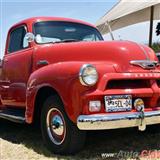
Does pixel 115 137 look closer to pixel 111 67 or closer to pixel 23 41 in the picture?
pixel 111 67

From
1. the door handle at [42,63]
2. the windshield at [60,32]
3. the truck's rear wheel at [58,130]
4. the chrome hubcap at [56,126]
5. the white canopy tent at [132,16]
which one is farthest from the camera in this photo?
the white canopy tent at [132,16]

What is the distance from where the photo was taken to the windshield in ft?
19.4

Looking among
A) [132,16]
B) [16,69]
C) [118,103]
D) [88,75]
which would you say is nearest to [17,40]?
[16,69]

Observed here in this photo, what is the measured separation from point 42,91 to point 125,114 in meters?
1.24

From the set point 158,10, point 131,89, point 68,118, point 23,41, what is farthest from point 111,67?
point 158,10

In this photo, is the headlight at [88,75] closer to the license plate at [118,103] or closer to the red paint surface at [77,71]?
the red paint surface at [77,71]

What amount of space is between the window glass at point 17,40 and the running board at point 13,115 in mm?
987

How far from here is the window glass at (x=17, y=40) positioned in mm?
6341

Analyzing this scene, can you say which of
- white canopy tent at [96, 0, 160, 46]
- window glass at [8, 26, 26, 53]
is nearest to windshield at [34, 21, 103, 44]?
window glass at [8, 26, 26, 53]

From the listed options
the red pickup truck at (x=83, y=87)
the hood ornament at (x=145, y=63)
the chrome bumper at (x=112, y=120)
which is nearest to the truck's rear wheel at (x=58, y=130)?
the red pickup truck at (x=83, y=87)

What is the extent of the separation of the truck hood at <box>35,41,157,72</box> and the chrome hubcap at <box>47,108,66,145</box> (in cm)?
74

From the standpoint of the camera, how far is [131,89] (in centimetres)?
453

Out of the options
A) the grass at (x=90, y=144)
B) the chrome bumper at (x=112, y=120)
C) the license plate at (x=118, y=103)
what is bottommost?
the grass at (x=90, y=144)

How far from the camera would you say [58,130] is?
4.74 metres
